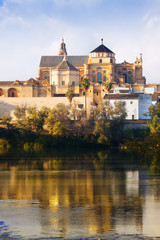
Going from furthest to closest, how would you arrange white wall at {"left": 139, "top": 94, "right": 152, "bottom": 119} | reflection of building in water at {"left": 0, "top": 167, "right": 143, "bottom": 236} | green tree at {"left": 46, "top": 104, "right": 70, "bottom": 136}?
white wall at {"left": 139, "top": 94, "right": 152, "bottom": 119}, green tree at {"left": 46, "top": 104, "right": 70, "bottom": 136}, reflection of building in water at {"left": 0, "top": 167, "right": 143, "bottom": 236}

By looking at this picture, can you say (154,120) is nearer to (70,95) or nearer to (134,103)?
(134,103)

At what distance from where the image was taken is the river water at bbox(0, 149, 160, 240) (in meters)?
13.8

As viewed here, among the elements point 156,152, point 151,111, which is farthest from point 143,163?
point 151,111

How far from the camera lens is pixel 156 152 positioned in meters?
41.8

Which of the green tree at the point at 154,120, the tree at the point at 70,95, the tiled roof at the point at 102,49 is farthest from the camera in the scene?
the tiled roof at the point at 102,49

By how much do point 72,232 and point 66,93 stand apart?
65.2 m

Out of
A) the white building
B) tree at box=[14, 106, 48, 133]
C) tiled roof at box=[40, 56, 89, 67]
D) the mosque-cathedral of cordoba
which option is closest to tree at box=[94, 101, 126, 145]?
tree at box=[14, 106, 48, 133]

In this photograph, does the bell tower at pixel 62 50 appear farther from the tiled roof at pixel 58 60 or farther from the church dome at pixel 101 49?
the church dome at pixel 101 49

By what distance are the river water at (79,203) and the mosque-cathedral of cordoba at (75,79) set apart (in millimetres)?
46709

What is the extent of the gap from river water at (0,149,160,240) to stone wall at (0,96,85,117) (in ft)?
145

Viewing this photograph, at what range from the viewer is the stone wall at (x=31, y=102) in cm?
7450

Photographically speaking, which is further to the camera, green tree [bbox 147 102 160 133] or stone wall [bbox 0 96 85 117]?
stone wall [bbox 0 96 85 117]

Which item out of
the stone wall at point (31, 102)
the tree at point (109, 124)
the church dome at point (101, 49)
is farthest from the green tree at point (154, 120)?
the church dome at point (101, 49)

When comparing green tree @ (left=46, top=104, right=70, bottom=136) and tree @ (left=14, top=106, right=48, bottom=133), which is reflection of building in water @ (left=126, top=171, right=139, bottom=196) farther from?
tree @ (left=14, top=106, right=48, bottom=133)
